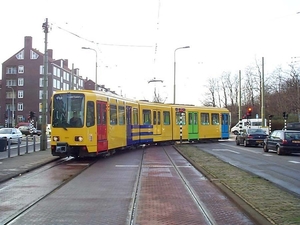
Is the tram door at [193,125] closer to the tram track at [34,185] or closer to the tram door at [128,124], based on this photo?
the tram door at [128,124]

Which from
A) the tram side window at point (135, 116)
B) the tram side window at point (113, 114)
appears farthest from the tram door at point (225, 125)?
the tram side window at point (113, 114)

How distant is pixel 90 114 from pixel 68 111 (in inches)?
38.2

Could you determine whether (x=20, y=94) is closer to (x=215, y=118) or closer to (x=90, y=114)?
(x=215, y=118)

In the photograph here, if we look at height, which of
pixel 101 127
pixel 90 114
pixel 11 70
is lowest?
pixel 101 127

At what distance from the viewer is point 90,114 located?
1897cm

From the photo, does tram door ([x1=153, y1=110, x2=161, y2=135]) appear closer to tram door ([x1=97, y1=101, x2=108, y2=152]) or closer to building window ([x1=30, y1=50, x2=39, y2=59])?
tram door ([x1=97, y1=101, x2=108, y2=152])

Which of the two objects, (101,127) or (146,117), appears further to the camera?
(146,117)

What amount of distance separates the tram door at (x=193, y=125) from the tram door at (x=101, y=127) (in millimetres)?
16198

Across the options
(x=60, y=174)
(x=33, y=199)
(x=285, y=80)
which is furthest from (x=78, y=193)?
(x=285, y=80)

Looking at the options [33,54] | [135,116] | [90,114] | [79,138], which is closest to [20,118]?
[33,54]

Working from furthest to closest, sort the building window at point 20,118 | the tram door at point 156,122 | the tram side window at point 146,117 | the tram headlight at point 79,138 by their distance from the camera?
1. the building window at point 20,118
2. the tram door at point 156,122
3. the tram side window at point 146,117
4. the tram headlight at point 79,138

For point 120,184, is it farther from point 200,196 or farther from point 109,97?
point 109,97

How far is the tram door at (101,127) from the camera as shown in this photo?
1955 centimetres

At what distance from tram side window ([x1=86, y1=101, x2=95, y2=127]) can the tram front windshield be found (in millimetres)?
218
